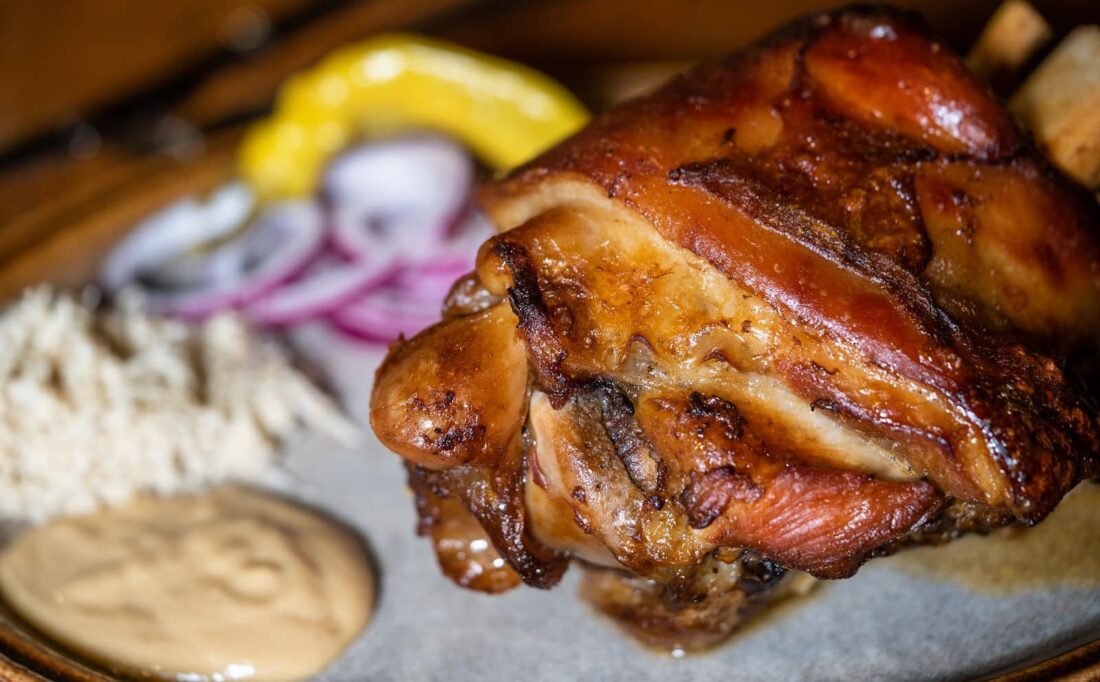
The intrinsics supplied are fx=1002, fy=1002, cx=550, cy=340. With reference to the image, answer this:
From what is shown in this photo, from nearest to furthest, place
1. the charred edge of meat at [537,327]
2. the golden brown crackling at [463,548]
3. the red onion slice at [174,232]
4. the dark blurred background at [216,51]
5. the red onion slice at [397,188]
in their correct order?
the charred edge of meat at [537,327]
the golden brown crackling at [463,548]
the red onion slice at [174,232]
the red onion slice at [397,188]
the dark blurred background at [216,51]

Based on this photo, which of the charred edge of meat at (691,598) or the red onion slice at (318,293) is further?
the red onion slice at (318,293)

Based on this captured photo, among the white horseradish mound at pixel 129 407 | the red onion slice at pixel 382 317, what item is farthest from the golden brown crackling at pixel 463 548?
the red onion slice at pixel 382 317

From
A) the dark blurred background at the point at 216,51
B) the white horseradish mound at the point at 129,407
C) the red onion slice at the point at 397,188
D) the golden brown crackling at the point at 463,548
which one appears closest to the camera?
the golden brown crackling at the point at 463,548

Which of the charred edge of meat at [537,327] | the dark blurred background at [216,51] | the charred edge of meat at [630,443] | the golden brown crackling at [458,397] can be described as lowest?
the dark blurred background at [216,51]

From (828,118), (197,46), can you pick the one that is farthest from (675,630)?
(197,46)

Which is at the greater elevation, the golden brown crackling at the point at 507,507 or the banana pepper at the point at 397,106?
the golden brown crackling at the point at 507,507

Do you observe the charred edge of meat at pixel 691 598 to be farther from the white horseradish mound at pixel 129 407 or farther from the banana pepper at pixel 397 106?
the banana pepper at pixel 397 106

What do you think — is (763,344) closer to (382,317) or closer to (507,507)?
(507,507)

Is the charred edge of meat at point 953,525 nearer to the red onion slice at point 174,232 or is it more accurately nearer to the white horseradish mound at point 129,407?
the white horseradish mound at point 129,407
